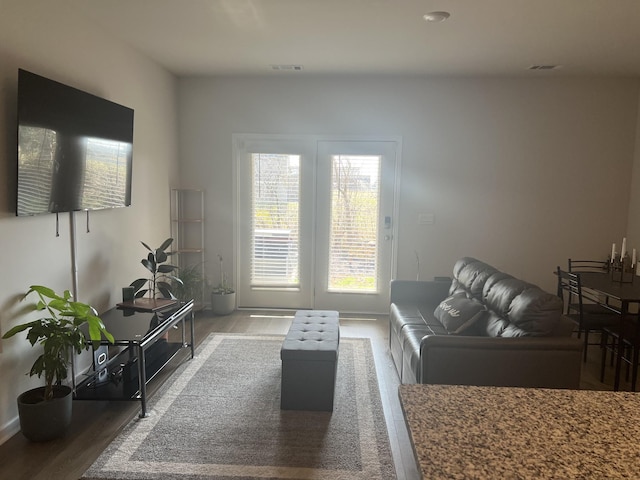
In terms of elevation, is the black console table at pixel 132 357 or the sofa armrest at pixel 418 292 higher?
the sofa armrest at pixel 418 292

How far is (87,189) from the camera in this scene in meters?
3.36

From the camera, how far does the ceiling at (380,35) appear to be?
3232 millimetres

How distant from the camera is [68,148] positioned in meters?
3.08

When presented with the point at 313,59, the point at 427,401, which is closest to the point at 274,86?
the point at 313,59

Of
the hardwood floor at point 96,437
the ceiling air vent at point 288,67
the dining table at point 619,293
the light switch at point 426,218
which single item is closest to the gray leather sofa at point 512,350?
the hardwood floor at point 96,437

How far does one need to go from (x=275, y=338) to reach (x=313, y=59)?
9.14ft

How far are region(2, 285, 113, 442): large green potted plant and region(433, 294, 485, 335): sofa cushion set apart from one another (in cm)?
238

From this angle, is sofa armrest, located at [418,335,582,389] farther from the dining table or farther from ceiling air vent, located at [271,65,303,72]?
ceiling air vent, located at [271,65,303,72]

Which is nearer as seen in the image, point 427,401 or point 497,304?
point 427,401

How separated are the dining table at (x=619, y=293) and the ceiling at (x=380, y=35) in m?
2.01

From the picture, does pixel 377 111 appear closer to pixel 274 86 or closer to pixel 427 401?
pixel 274 86

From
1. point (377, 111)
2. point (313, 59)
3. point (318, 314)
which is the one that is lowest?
point (318, 314)

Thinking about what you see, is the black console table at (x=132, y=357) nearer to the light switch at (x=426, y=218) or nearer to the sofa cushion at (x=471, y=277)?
the sofa cushion at (x=471, y=277)

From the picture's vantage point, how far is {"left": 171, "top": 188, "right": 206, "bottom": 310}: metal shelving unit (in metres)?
5.43
